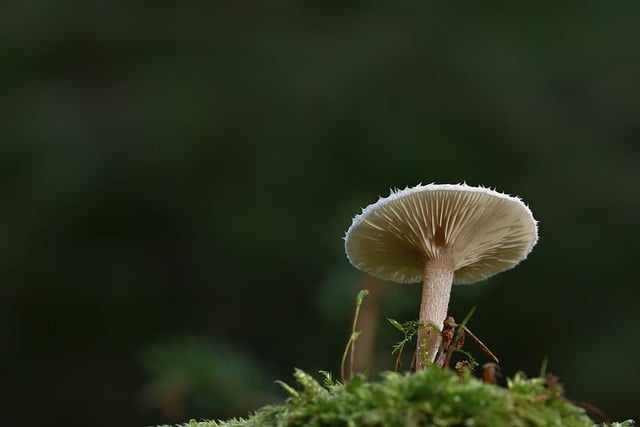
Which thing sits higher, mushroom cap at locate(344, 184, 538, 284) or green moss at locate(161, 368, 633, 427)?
mushroom cap at locate(344, 184, 538, 284)

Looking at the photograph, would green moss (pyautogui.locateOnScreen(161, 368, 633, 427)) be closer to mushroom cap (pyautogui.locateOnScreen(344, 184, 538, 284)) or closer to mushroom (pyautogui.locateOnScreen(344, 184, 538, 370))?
mushroom (pyautogui.locateOnScreen(344, 184, 538, 370))

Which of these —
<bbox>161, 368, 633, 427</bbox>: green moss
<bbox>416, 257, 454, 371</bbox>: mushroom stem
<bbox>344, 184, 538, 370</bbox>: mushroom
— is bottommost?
<bbox>161, 368, 633, 427</bbox>: green moss

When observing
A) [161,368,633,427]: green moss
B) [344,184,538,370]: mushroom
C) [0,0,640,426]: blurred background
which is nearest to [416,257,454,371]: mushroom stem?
[344,184,538,370]: mushroom

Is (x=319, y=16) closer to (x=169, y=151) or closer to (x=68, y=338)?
(x=169, y=151)

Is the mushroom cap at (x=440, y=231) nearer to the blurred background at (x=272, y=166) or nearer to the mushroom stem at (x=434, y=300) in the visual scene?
the mushroom stem at (x=434, y=300)

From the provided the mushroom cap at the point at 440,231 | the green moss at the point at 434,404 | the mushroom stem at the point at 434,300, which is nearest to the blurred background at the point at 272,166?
the mushroom cap at the point at 440,231
